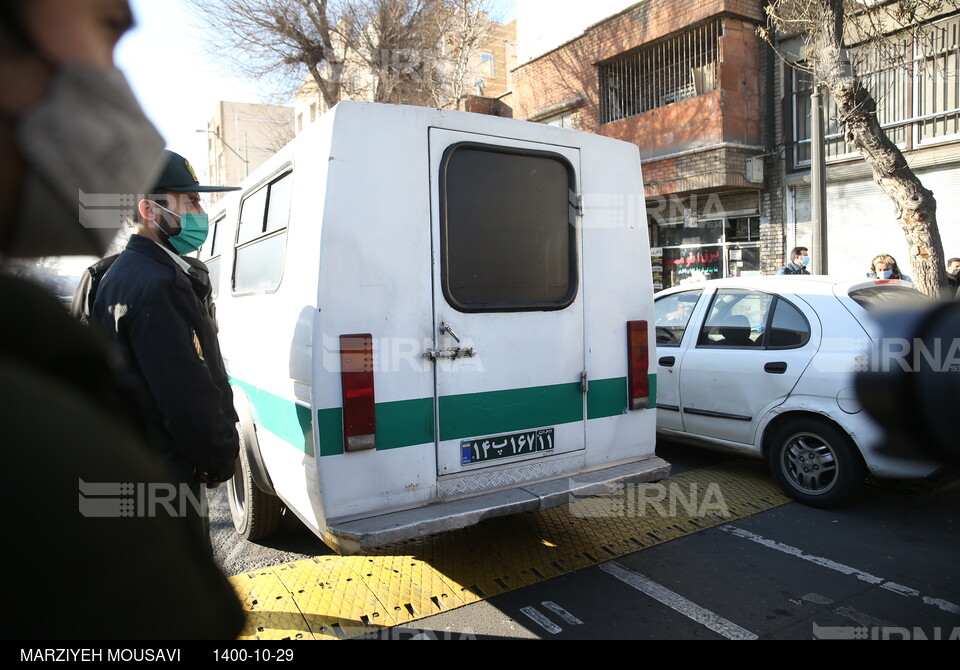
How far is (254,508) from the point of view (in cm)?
408

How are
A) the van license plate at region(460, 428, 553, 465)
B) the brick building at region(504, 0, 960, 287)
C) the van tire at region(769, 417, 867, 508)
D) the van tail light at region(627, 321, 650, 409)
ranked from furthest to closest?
the brick building at region(504, 0, 960, 287) → the van tire at region(769, 417, 867, 508) → the van tail light at region(627, 321, 650, 409) → the van license plate at region(460, 428, 553, 465)

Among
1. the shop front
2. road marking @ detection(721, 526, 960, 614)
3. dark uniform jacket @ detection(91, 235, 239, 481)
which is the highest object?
the shop front

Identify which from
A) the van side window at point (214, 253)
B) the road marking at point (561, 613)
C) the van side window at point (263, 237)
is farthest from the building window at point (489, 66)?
the road marking at point (561, 613)

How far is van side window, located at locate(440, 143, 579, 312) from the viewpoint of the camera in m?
3.41

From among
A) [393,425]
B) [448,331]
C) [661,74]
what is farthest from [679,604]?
[661,74]

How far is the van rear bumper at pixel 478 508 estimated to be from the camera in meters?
2.88

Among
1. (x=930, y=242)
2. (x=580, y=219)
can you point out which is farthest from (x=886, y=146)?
(x=580, y=219)

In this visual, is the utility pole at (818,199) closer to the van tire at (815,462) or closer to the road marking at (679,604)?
the van tire at (815,462)

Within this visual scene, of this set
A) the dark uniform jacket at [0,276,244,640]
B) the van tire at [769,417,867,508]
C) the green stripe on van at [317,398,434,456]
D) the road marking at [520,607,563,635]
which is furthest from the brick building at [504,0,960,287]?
the dark uniform jacket at [0,276,244,640]

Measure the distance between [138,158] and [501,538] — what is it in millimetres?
3177

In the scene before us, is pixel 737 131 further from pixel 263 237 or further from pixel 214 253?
pixel 263 237

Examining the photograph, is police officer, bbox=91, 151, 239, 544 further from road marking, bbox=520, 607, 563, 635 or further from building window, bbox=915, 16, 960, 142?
building window, bbox=915, 16, 960, 142

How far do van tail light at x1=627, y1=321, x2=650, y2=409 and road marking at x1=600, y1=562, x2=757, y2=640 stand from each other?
3.36 ft

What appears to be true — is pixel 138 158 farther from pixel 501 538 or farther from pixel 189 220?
pixel 501 538
